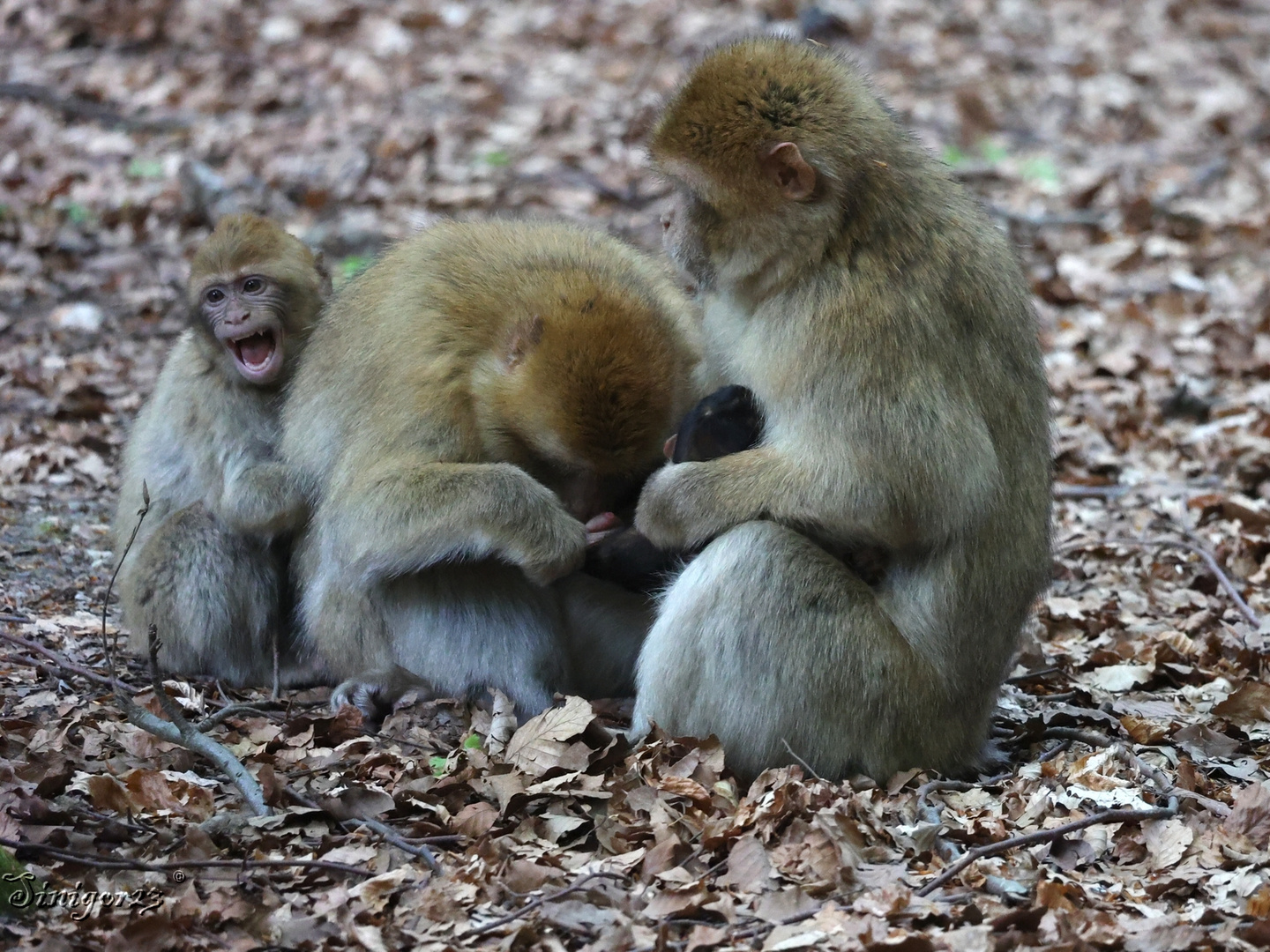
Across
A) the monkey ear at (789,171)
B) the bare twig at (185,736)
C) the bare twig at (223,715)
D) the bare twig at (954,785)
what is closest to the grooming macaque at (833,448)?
the monkey ear at (789,171)

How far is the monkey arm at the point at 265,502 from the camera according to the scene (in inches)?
209

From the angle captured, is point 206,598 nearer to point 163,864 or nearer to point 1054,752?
point 163,864

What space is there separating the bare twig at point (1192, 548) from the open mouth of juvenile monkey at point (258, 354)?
3.99 metres

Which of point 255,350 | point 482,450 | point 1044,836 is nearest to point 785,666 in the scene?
point 1044,836

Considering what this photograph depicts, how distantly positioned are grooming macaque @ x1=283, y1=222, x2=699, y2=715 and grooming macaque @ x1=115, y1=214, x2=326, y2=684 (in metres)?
0.27

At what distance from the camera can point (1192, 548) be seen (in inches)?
266

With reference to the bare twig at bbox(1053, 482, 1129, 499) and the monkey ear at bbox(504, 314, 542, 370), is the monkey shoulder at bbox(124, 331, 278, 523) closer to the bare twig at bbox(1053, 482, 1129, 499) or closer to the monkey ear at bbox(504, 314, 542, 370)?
the monkey ear at bbox(504, 314, 542, 370)

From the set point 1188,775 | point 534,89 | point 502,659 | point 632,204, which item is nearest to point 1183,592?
point 1188,775

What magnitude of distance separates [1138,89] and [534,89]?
19.2ft

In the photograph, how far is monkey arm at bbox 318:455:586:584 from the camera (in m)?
4.79

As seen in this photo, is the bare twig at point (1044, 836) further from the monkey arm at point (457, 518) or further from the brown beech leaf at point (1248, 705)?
the monkey arm at point (457, 518)

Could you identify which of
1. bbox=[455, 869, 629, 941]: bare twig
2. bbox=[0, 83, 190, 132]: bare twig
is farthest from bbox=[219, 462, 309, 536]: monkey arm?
bbox=[0, 83, 190, 132]: bare twig

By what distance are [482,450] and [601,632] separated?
944 mm

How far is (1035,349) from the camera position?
486cm
